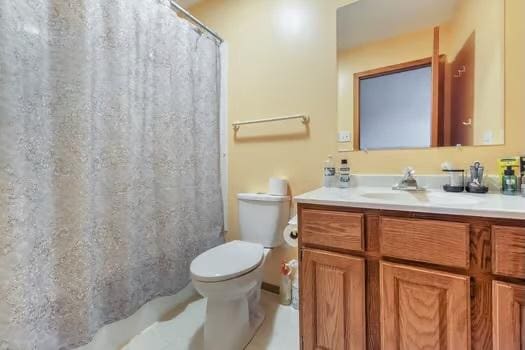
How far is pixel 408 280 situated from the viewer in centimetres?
86

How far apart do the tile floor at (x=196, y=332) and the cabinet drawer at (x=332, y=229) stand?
0.67 meters

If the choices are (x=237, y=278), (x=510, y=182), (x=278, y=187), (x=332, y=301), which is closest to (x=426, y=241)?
(x=332, y=301)

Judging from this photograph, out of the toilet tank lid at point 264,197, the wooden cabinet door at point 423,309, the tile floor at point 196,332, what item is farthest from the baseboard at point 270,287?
the wooden cabinet door at point 423,309

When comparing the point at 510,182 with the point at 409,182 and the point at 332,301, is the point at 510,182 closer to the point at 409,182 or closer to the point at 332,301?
the point at 409,182

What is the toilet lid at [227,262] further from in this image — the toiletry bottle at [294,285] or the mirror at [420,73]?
the mirror at [420,73]

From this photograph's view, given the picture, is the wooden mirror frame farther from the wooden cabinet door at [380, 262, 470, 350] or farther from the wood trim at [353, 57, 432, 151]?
the wooden cabinet door at [380, 262, 470, 350]

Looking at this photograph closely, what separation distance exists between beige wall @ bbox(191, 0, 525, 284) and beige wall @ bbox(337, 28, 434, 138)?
0.05m

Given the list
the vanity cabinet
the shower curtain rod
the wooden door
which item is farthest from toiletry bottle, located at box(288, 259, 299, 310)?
the shower curtain rod

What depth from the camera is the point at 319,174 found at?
62.1 inches

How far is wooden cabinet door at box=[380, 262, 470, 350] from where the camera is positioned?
793mm

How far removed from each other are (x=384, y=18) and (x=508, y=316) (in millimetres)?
1446

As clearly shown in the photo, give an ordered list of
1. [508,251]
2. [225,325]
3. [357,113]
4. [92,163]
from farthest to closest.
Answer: [357,113]
[225,325]
[92,163]
[508,251]

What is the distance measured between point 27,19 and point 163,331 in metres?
1.55

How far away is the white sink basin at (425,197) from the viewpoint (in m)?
0.99
